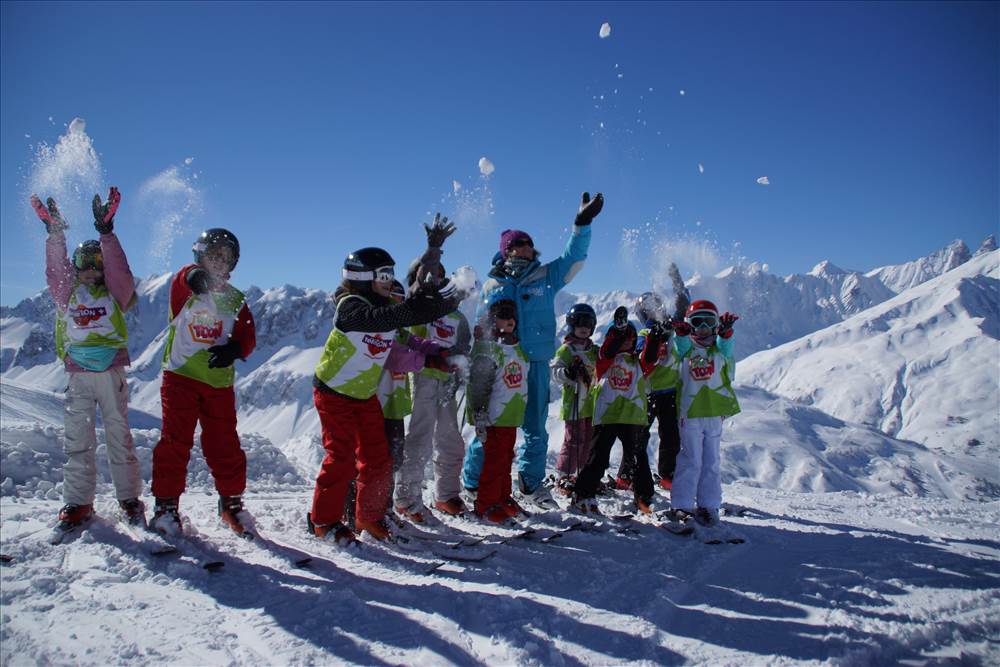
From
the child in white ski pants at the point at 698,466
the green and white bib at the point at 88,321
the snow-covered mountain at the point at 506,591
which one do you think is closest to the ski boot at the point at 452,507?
the snow-covered mountain at the point at 506,591

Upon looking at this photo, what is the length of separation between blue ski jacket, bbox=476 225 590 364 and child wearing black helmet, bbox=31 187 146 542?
3222 millimetres

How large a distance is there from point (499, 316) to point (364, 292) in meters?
1.45

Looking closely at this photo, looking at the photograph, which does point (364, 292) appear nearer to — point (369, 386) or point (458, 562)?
point (369, 386)

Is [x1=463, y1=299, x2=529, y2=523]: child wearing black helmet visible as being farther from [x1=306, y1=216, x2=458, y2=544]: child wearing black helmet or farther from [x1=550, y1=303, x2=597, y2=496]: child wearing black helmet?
[x1=306, y1=216, x2=458, y2=544]: child wearing black helmet

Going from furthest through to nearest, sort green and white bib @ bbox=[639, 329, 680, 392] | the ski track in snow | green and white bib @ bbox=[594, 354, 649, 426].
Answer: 1. green and white bib @ bbox=[639, 329, 680, 392]
2. green and white bib @ bbox=[594, 354, 649, 426]
3. the ski track in snow

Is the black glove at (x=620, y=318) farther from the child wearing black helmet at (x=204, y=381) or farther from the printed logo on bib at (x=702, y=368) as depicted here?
the child wearing black helmet at (x=204, y=381)

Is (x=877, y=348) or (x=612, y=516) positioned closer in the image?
(x=612, y=516)

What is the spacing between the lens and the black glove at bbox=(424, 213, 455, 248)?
4465 millimetres

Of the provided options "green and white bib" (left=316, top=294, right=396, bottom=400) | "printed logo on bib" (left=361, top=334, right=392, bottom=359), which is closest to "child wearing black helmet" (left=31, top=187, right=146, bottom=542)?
"green and white bib" (left=316, top=294, right=396, bottom=400)

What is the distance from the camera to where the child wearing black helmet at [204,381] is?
418 cm

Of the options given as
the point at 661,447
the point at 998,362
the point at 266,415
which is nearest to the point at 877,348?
the point at 998,362

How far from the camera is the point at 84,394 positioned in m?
4.47

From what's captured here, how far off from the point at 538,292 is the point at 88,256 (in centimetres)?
401

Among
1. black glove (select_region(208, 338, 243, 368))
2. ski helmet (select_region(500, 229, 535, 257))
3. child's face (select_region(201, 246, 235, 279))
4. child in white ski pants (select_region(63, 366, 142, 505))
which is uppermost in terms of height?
ski helmet (select_region(500, 229, 535, 257))
